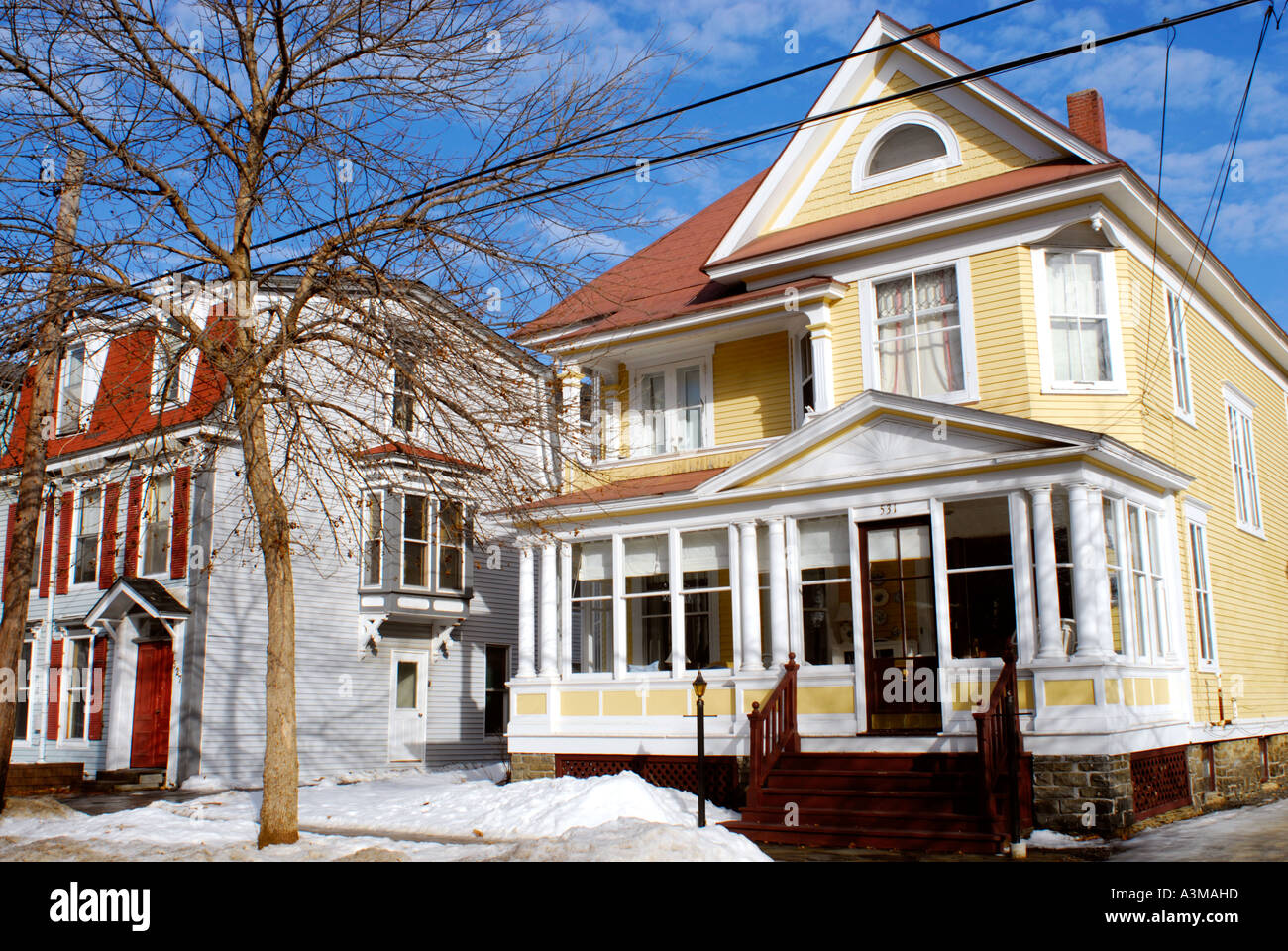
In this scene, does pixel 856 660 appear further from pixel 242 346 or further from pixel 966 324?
pixel 242 346

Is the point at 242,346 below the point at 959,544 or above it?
above

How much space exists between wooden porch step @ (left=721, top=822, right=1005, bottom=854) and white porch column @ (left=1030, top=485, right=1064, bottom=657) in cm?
235

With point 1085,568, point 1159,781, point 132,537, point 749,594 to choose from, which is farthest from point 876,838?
point 132,537

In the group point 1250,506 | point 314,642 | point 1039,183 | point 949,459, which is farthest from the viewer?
point 314,642

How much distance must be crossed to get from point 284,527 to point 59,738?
46.7ft

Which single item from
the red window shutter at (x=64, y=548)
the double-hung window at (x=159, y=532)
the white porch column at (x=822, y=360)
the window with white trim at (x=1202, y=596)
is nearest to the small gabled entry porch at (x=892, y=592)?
the window with white trim at (x=1202, y=596)

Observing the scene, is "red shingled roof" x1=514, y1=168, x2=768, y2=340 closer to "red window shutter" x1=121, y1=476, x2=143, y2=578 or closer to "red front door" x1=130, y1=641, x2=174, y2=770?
"red window shutter" x1=121, y1=476, x2=143, y2=578

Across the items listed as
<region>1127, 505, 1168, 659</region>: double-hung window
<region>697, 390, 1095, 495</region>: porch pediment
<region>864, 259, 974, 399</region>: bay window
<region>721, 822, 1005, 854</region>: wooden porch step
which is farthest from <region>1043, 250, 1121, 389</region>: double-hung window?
<region>721, 822, 1005, 854</region>: wooden porch step

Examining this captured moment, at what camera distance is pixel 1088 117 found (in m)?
15.6

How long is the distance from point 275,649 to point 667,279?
10628mm

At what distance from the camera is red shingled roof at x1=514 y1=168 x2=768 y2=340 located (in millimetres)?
17938

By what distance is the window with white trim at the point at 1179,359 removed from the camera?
16047mm

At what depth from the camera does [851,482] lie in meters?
14.3

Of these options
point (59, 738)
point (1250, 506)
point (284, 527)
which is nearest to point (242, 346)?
point (284, 527)
